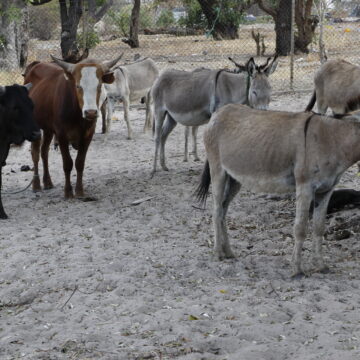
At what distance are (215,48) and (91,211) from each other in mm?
16113

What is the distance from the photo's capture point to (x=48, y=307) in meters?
5.57

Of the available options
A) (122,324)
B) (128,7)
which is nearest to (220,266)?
(122,324)

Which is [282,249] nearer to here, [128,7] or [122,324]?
[122,324]

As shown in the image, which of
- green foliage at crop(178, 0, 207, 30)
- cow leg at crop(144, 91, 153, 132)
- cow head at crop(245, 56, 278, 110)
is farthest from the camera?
green foliage at crop(178, 0, 207, 30)

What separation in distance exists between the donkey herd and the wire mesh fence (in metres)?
5.65

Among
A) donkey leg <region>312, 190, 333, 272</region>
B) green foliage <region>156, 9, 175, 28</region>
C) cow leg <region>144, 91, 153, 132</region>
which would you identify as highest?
green foliage <region>156, 9, 175, 28</region>

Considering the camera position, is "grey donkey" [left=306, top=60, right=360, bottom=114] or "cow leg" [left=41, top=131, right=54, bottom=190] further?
"grey donkey" [left=306, top=60, right=360, bottom=114]

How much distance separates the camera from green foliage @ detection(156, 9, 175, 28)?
3219cm

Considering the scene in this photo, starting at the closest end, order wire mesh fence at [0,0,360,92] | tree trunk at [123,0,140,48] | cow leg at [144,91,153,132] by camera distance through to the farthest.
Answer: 1. cow leg at [144,91,153,132]
2. wire mesh fence at [0,0,360,92]
3. tree trunk at [123,0,140,48]

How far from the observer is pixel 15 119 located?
852 cm

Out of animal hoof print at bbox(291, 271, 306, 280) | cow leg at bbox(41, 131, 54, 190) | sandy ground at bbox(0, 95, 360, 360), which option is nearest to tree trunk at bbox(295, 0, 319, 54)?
sandy ground at bbox(0, 95, 360, 360)

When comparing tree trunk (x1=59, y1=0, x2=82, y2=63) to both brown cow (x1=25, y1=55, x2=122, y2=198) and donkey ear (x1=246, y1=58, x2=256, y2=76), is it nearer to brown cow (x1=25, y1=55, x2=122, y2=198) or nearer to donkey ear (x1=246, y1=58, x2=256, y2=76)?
brown cow (x1=25, y1=55, x2=122, y2=198)

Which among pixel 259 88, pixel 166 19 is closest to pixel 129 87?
pixel 259 88

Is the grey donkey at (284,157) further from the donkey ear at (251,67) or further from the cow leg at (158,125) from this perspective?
the cow leg at (158,125)
